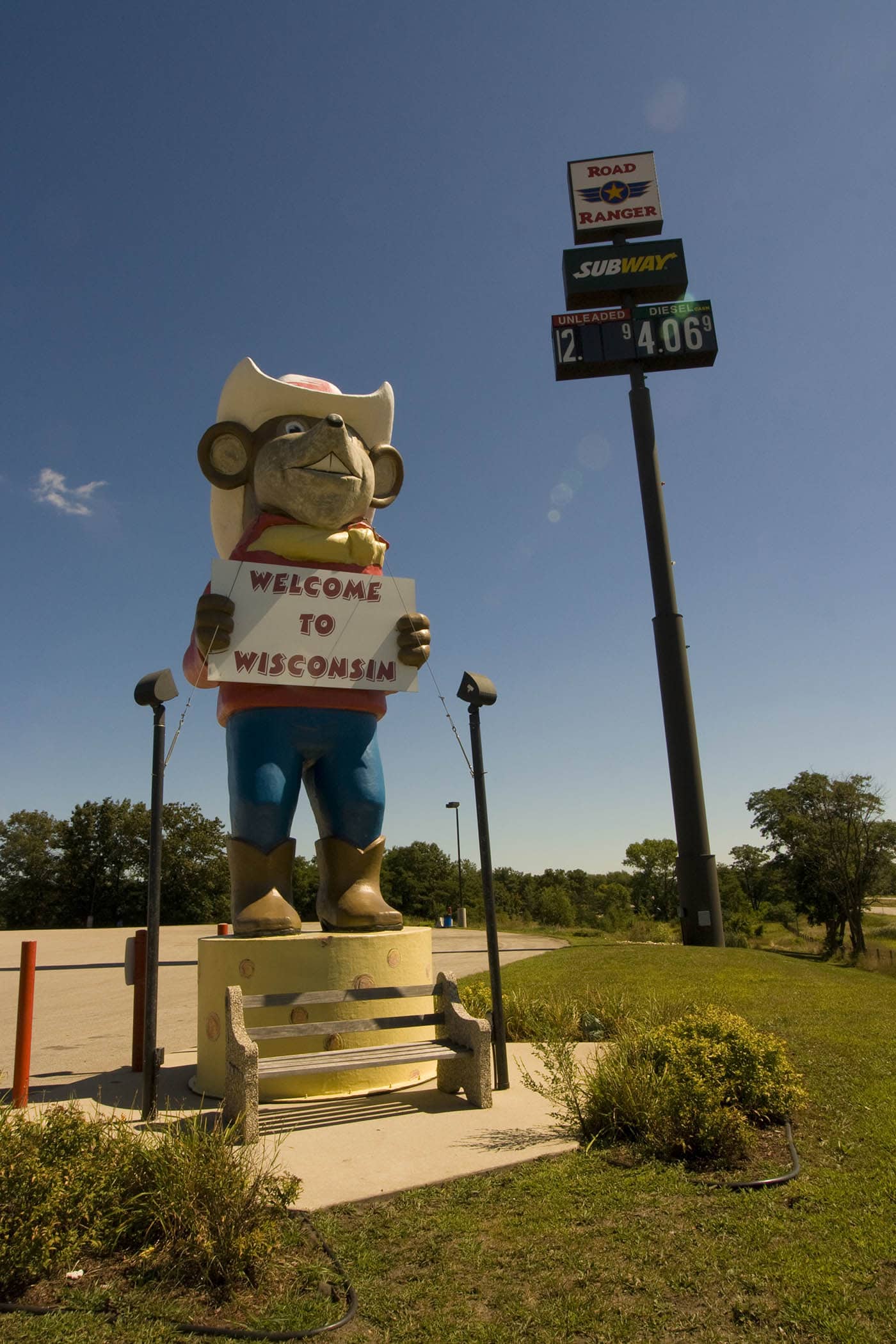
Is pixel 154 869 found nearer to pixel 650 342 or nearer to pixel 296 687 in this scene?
pixel 296 687

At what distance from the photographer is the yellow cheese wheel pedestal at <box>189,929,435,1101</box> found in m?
5.29

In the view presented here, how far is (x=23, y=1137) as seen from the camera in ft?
10.7

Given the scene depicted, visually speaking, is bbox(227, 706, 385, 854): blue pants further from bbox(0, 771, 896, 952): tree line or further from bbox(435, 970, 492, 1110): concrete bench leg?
bbox(0, 771, 896, 952): tree line

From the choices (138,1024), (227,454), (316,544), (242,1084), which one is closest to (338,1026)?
(242,1084)

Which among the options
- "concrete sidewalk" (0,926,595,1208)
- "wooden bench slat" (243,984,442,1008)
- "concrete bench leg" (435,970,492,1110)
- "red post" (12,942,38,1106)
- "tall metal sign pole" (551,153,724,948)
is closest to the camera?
"concrete sidewalk" (0,926,595,1208)

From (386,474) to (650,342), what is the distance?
1527cm

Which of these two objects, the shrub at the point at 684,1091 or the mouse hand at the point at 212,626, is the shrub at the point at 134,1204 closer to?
the shrub at the point at 684,1091

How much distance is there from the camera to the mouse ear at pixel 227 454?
6.76 metres

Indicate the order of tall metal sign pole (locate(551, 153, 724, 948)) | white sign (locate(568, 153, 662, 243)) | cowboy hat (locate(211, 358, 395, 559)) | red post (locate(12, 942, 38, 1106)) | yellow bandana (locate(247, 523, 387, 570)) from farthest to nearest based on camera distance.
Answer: white sign (locate(568, 153, 662, 243)), tall metal sign pole (locate(551, 153, 724, 948)), cowboy hat (locate(211, 358, 395, 559)), yellow bandana (locate(247, 523, 387, 570)), red post (locate(12, 942, 38, 1106))

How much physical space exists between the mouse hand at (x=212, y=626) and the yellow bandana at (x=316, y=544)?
2.37 ft

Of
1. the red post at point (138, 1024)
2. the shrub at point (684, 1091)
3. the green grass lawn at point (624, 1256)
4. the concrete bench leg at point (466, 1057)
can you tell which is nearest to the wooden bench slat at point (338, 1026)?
the concrete bench leg at point (466, 1057)

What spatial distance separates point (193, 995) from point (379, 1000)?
7392mm

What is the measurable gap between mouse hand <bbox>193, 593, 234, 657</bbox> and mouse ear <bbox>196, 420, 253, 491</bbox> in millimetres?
1288

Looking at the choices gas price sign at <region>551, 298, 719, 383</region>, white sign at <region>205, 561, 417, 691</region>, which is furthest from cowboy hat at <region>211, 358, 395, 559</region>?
gas price sign at <region>551, 298, 719, 383</region>
